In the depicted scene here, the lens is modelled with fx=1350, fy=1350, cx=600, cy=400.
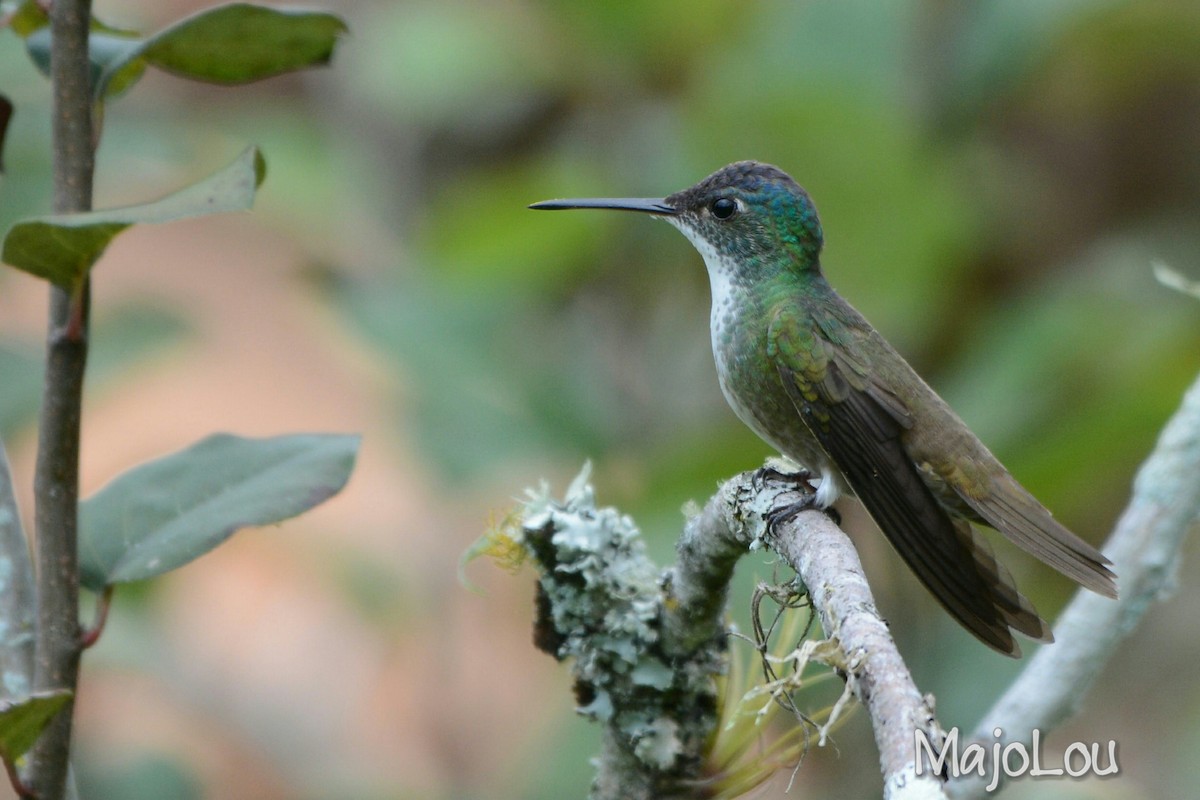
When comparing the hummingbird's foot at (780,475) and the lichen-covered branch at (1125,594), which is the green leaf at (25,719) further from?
the lichen-covered branch at (1125,594)

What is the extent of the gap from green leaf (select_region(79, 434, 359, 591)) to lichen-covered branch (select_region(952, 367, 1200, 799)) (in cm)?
103

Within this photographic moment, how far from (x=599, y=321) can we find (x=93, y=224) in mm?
3259

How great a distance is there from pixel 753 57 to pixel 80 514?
2.81 metres

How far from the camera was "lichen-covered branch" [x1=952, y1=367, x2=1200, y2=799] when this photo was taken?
1.98 m

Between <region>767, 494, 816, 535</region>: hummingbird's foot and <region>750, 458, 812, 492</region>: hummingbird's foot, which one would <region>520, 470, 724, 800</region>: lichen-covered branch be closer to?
<region>767, 494, 816, 535</region>: hummingbird's foot

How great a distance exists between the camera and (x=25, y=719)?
4.62ft

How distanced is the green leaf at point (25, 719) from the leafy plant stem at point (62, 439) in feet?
0.30

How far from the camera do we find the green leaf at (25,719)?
1.38m

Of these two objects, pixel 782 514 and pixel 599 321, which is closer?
pixel 782 514

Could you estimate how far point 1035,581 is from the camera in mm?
4441

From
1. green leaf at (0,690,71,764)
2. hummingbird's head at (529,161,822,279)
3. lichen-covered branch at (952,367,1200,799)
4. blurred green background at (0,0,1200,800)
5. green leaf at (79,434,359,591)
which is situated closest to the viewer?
green leaf at (0,690,71,764)

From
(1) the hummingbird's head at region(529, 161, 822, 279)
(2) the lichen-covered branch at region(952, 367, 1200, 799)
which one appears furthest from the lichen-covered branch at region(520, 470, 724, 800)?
(1) the hummingbird's head at region(529, 161, 822, 279)

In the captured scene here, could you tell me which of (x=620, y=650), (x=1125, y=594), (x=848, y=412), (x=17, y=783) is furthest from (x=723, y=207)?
(x=17, y=783)

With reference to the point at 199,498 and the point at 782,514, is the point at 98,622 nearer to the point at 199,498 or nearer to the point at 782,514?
the point at 199,498
